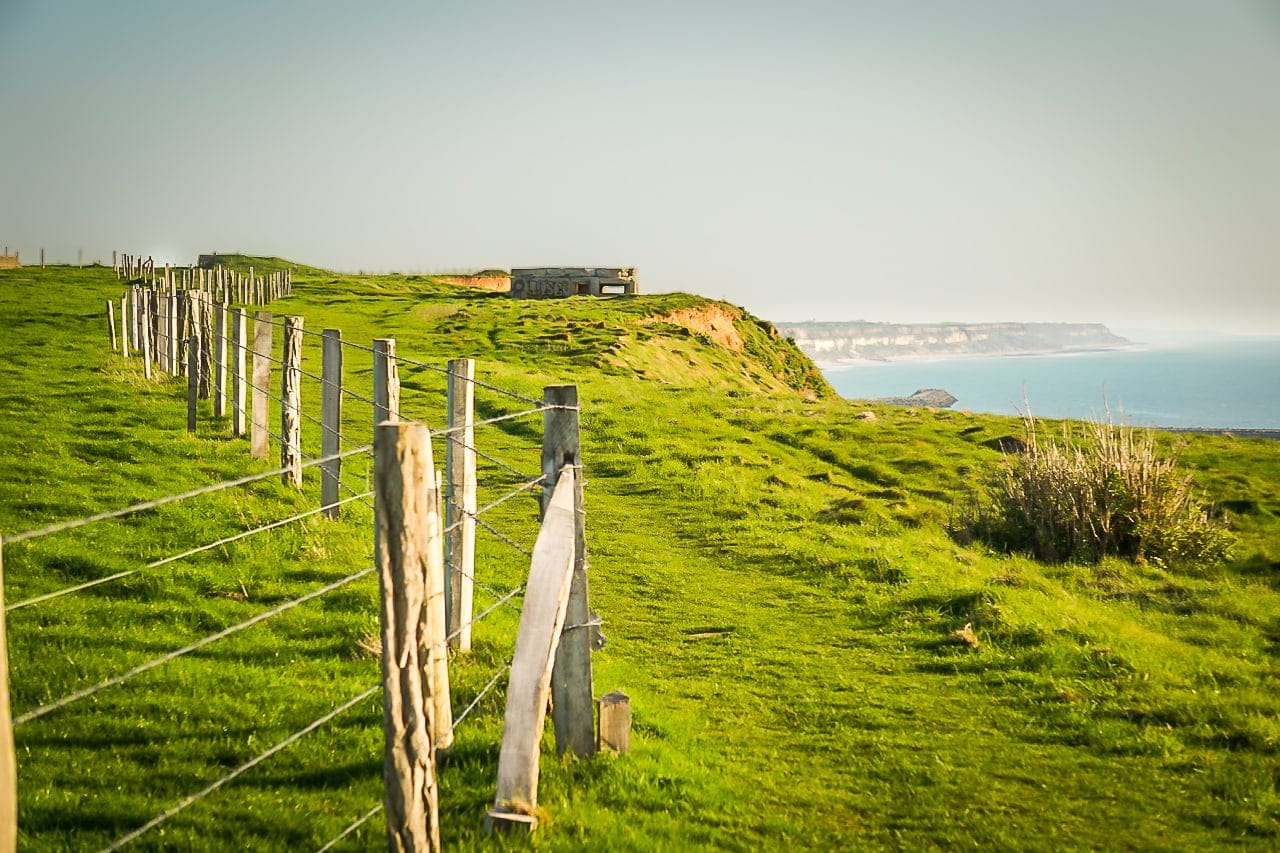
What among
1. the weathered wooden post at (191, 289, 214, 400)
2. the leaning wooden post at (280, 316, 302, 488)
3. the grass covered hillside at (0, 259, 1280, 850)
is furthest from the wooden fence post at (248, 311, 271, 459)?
the weathered wooden post at (191, 289, 214, 400)

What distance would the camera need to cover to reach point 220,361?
59.2 ft

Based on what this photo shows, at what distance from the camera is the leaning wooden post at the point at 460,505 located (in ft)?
28.4

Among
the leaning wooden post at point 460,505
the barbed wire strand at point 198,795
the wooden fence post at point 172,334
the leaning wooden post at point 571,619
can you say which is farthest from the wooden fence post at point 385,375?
the wooden fence post at point 172,334

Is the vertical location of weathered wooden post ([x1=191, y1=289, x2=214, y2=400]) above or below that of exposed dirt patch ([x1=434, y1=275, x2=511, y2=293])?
below

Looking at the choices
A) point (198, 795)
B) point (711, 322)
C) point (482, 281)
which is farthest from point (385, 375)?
point (482, 281)

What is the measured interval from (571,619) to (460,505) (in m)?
2.64

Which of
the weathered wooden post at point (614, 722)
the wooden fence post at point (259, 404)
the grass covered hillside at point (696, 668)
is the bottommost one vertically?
the grass covered hillside at point (696, 668)

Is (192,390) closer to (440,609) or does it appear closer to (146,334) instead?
(146,334)

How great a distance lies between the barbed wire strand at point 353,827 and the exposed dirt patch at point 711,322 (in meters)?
50.6

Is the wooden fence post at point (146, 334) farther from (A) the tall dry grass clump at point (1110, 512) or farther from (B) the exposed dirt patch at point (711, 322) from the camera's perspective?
(B) the exposed dirt patch at point (711, 322)

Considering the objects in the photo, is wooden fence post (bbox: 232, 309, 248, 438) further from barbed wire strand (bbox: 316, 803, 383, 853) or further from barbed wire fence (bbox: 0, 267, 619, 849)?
barbed wire strand (bbox: 316, 803, 383, 853)

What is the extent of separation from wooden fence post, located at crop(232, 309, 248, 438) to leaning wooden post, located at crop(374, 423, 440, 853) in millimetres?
12850

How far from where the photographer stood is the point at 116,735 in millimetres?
6516

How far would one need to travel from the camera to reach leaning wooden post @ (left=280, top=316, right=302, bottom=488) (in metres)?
13.9
